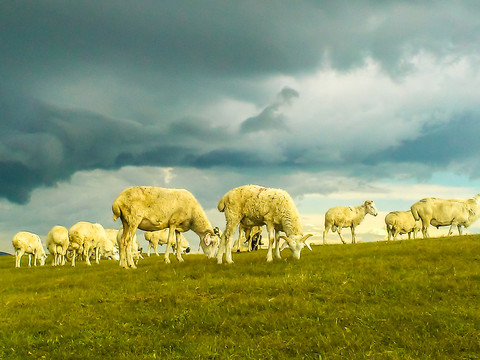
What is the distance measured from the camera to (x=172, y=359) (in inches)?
369

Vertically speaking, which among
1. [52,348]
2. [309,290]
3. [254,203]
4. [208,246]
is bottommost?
[52,348]

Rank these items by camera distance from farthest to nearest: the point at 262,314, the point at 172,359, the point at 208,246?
the point at 208,246 → the point at 262,314 → the point at 172,359

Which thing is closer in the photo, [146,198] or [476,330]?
[476,330]

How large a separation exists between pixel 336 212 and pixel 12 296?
2741 centimetres

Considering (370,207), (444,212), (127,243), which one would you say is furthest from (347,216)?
(127,243)

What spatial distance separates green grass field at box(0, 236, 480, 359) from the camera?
973cm

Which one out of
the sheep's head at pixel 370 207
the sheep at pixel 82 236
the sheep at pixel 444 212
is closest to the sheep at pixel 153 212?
the sheep at pixel 82 236

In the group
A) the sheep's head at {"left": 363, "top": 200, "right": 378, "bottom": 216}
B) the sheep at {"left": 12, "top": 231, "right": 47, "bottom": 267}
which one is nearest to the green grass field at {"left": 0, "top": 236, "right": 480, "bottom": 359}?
the sheep's head at {"left": 363, "top": 200, "right": 378, "bottom": 216}

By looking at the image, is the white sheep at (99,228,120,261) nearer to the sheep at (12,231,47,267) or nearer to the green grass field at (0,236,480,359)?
the sheep at (12,231,47,267)

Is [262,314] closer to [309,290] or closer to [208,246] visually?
[309,290]

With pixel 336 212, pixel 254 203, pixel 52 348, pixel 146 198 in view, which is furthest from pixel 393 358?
pixel 336 212

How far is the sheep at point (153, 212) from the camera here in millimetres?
22859

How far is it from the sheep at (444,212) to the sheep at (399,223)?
22.7ft

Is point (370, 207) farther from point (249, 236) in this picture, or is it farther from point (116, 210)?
point (116, 210)
